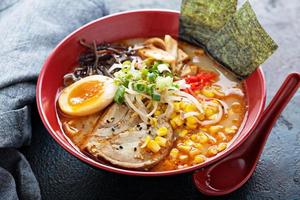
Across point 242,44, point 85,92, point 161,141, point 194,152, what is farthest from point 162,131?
point 242,44

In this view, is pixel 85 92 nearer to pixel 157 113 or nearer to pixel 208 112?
pixel 157 113

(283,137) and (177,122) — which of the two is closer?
(177,122)

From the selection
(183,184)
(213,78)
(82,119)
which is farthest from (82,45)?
(183,184)

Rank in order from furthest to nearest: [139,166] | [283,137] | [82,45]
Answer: [82,45], [283,137], [139,166]

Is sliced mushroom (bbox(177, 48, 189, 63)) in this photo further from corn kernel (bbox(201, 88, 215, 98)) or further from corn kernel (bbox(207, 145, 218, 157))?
corn kernel (bbox(207, 145, 218, 157))

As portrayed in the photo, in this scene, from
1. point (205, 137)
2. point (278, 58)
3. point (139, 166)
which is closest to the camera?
point (139, 166)

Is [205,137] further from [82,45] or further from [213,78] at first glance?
[82,45]

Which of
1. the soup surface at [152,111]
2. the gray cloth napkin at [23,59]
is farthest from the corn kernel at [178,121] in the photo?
the gray cloth napkin at [23,59]
